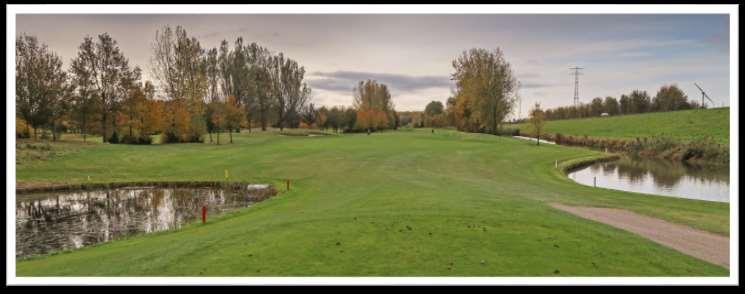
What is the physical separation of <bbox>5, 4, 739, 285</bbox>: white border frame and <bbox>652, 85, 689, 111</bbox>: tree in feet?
316

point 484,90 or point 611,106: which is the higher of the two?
point 611,106

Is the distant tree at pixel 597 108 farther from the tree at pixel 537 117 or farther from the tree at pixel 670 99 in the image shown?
the tree at pixel 537 117

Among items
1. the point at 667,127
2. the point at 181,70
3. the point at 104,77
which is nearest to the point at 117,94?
the point at 104,77

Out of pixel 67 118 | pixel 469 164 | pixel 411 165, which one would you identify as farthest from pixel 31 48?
pixel 469 164

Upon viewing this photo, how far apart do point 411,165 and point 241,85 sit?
53.6 meters

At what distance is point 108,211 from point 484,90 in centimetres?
6581

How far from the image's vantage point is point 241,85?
262 ft

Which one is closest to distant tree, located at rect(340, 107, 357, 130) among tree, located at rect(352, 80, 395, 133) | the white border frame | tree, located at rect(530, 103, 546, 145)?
tree, located at rect(352, 80, 395, 133)

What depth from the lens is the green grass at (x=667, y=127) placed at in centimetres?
5459

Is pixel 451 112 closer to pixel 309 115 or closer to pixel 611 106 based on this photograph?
pixel 309 115

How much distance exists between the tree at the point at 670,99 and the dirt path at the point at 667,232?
297 ft

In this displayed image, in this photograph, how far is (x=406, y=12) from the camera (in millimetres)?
9922

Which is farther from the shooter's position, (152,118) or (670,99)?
(670,99)

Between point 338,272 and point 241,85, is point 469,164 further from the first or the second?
point 241,85
